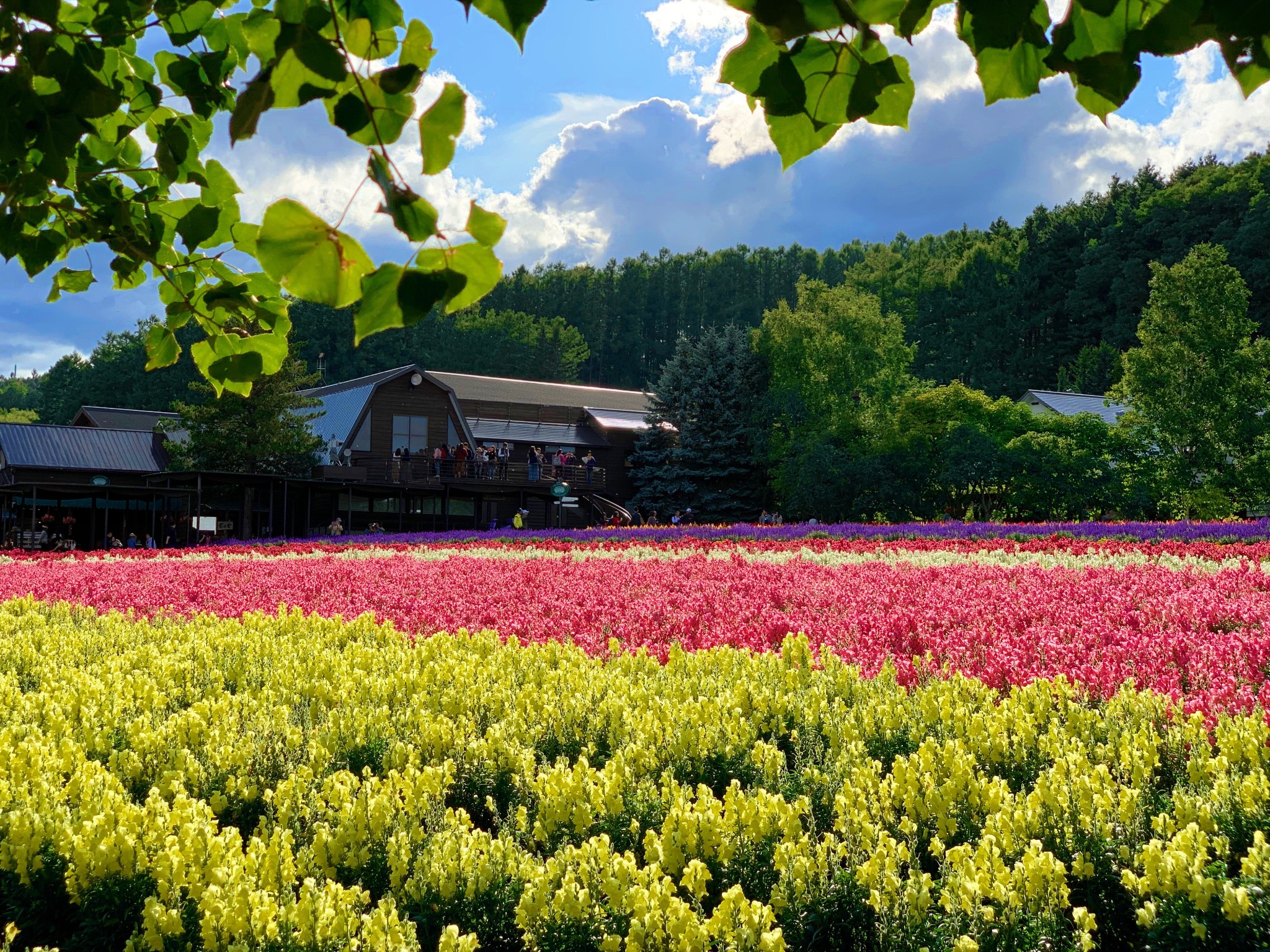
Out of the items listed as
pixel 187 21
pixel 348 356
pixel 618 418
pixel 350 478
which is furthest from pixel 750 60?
pixel 348 356

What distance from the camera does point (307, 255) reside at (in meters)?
1.46

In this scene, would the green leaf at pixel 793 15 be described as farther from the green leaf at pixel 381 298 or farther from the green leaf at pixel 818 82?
the green leaf at pixel 381 298

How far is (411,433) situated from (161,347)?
41178mm

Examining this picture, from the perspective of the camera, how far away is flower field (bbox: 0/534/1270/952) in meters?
2.97

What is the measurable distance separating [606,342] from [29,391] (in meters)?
89.7

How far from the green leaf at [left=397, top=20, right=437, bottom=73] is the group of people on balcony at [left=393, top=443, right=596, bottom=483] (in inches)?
1485

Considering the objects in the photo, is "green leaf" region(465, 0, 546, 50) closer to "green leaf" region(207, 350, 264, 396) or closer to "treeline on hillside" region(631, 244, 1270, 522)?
"green leaf" region(207, 350, 264, 396)

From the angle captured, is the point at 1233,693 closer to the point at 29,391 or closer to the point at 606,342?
the point at 606,342

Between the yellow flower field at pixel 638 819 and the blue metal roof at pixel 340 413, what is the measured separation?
37177 millimetres

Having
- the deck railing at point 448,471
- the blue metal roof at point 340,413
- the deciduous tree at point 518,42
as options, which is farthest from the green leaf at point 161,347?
the blue metal roof at point 340,413

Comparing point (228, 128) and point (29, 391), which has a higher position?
point (29, 391)

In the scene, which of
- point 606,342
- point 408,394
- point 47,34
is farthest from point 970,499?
point 606,342

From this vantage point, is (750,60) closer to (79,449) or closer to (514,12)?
(514,12)

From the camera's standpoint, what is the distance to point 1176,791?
3498 millimetres
